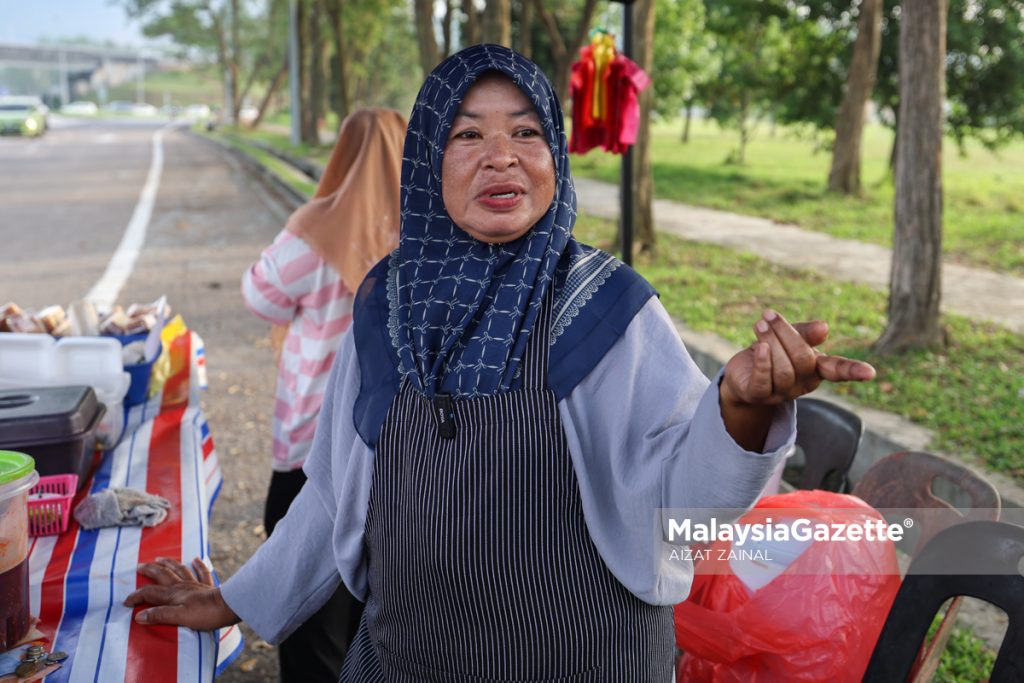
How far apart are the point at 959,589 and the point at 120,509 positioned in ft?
6.23

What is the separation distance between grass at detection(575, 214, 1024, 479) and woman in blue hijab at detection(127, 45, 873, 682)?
128 inches

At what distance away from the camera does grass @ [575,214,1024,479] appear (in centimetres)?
477

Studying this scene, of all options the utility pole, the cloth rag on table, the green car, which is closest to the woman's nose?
the cloth rag on table

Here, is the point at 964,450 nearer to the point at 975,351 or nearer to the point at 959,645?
the point at 959,645

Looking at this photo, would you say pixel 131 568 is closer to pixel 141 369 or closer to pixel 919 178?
pixel 141 369

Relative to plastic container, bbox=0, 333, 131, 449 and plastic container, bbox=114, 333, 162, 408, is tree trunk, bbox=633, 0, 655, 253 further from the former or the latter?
plastic container, bbox=0, 333, 131, 449

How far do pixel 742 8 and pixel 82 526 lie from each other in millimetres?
18070

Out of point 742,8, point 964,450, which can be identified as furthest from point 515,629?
point 742,8

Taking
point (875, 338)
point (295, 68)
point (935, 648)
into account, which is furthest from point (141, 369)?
point (295, 68)

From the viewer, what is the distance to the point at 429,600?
67.9 inches

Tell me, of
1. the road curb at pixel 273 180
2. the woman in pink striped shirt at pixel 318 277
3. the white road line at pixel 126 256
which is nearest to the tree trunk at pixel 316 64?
the road curb at pixel 273 180

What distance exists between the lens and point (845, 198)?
15812mm

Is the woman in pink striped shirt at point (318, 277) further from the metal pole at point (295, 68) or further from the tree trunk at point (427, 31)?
the metal pole at point (295, 68)

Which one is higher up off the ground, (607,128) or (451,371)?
(607,128)
